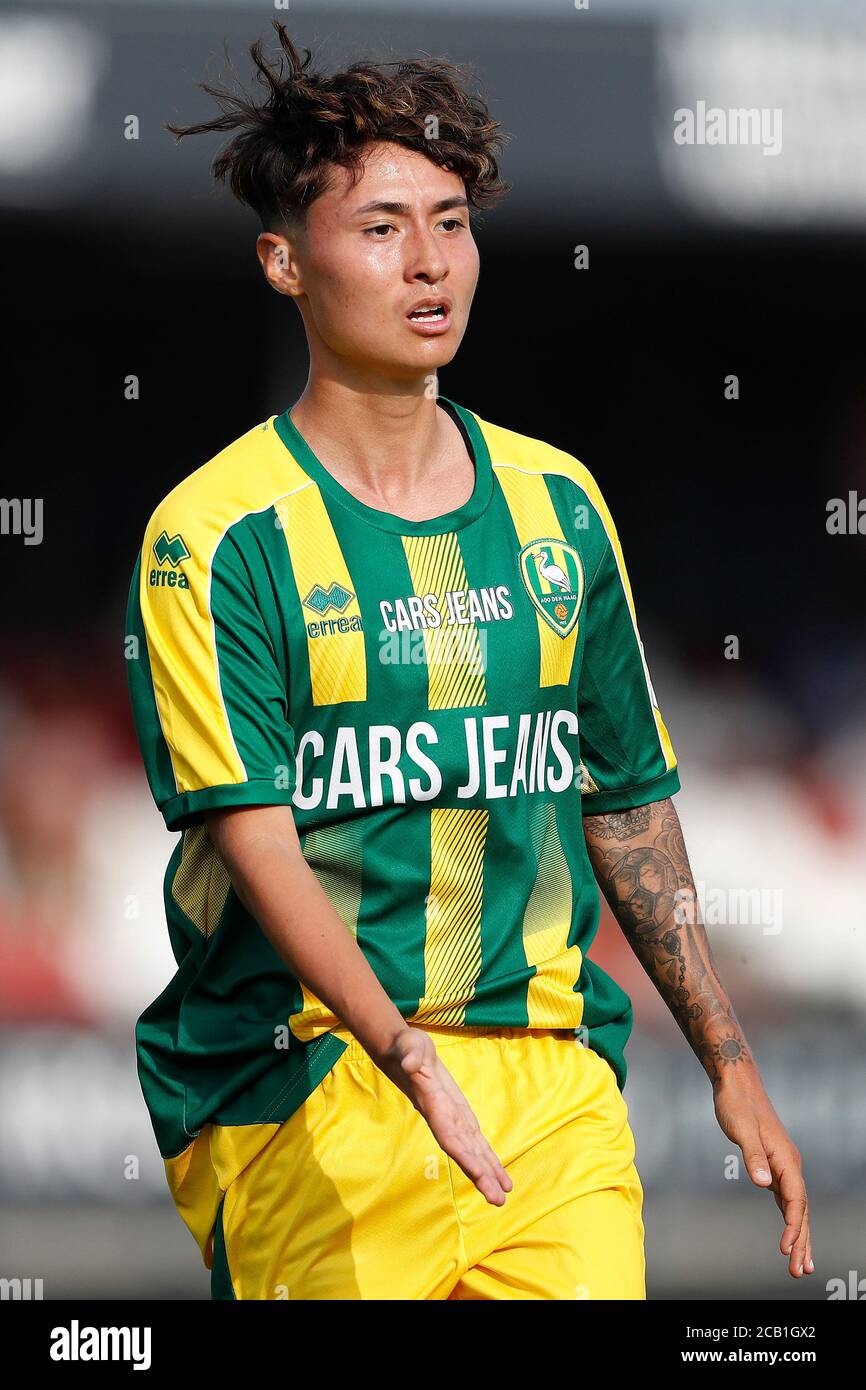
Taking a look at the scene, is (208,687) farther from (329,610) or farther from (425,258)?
(425,258)

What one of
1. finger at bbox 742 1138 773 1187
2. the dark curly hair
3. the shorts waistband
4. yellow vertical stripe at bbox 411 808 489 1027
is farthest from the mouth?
finger at bbox 742 1138 773 1187

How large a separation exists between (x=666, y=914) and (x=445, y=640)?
55 centimetres

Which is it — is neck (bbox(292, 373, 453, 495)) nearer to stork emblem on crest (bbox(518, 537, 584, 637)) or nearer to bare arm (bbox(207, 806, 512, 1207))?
stork emblem on crest (bbox(518, 537, 584, 637))

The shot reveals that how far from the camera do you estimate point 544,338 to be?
6000 millimetres

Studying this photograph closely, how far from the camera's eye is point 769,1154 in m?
2.68

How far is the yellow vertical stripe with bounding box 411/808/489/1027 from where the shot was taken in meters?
2.62

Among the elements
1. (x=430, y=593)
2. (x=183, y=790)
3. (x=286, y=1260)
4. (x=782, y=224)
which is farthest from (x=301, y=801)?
(x=782, y=224)

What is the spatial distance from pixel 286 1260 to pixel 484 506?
1.06 metres

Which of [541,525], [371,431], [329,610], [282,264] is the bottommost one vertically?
[329,610]

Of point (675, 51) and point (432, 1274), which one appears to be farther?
point (675, 51)

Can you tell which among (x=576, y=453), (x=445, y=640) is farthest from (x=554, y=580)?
(x=576, y=453)

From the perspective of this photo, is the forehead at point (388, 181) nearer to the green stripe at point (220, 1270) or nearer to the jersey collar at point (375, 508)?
the jersey collar at point (375, 508)

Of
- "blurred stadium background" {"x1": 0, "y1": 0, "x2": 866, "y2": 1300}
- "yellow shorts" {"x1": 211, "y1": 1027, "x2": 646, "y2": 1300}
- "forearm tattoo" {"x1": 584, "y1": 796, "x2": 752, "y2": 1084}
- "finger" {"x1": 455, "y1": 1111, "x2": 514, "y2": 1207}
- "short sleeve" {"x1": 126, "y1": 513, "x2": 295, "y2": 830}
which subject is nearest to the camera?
"finger" {"x1": 455, "y1": 1111, "x2": 514, "y2": 1207}

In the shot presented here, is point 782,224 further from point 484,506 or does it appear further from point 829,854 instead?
point 484,506
